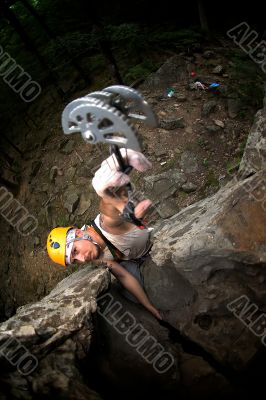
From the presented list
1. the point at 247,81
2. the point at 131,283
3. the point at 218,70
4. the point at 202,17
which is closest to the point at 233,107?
the point at 247,81

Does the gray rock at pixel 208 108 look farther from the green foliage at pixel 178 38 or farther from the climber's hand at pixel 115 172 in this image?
the climber's hand at pixel 115 172

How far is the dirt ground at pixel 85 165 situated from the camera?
7.65 meters

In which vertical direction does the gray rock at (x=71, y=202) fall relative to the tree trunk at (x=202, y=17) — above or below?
below

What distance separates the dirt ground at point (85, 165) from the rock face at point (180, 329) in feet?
10.6

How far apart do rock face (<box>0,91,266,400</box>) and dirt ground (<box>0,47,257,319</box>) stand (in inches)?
127

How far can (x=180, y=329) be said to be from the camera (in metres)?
4.08

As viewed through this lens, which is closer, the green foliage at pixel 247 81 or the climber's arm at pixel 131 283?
the climber's arm at pixel 131 283

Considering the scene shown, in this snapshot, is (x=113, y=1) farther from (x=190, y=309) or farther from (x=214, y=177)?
(x=190, y=309)

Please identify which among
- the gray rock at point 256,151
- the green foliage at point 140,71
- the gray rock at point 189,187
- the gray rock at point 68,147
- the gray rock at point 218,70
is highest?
the green foliage at point 140,71

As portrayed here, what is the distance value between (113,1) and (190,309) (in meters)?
13.0

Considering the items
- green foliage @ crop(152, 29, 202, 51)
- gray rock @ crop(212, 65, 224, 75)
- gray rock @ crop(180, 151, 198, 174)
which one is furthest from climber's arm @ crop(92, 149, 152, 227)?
green foliage @ crop(152, 29, 202, 51)

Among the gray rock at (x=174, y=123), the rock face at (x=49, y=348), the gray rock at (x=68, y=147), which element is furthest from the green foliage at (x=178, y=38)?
Result: the rock face at (x=49, y=348)

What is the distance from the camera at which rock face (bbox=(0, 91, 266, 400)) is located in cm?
345

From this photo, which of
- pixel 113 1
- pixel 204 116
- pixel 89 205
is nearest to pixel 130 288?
pixel 89 205
